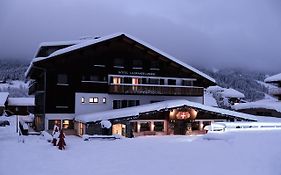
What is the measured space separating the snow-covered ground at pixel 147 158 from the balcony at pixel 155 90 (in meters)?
16.9

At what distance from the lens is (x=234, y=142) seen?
2019 centimetres

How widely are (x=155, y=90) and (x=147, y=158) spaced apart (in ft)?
74.9

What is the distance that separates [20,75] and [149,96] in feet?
550

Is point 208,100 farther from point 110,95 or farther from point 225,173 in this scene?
point 225,173

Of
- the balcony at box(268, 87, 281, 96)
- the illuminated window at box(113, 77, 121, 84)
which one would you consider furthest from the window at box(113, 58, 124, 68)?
the balcony at box(268, 87, 281, 96)

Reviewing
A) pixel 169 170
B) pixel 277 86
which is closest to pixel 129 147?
pixel 169 170

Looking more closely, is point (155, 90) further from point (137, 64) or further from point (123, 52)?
point (123, 52)

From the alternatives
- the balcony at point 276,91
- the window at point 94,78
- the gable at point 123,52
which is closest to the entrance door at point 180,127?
the gable at point 123,52

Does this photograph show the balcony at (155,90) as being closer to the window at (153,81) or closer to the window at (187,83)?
the window at (187,83)

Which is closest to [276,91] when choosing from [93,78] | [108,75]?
[108,75]

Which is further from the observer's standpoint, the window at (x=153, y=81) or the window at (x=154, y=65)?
the window at (x=154, y=65)

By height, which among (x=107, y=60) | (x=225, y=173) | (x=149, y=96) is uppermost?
(x=107, y=60)

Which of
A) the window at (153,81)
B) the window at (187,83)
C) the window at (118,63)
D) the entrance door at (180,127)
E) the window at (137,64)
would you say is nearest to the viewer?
the entrance door at (180,127)

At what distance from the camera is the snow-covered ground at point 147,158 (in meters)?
13.1
